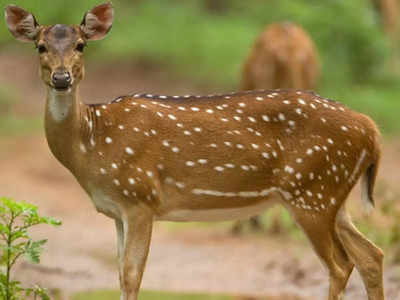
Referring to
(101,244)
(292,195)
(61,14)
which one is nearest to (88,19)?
(292,195)

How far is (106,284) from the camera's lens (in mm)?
9906

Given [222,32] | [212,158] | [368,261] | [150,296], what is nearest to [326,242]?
[368,261]

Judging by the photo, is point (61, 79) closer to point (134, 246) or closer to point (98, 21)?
point (98, 21)

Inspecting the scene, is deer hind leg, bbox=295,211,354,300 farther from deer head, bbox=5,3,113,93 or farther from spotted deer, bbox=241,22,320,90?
spotted deer, bbox=241,22,320,90

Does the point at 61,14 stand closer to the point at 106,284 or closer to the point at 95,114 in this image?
the point at 106,284

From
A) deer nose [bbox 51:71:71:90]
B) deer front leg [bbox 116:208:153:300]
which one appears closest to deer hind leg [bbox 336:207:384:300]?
deer front leg [bbox 116:208:153:300]

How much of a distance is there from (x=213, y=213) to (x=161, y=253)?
4293 millimetres

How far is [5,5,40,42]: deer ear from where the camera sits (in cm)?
707

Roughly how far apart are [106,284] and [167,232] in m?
3.14

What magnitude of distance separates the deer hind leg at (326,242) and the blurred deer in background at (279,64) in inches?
190

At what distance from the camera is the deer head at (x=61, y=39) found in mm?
6711

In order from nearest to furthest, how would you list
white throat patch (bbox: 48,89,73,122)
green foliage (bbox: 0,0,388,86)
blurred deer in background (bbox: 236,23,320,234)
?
white throat patch (bbox: 48,89,73,122)
blurred deer in background (bbox: 236,23,320,234)
green foliage (bbox: 0,0,388,86)

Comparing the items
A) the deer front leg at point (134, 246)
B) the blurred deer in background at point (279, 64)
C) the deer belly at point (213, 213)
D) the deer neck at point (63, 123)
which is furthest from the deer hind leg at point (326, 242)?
the blurred deer in background at point (279, 64)

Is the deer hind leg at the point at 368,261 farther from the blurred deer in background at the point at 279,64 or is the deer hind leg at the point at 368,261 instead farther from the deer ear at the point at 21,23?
the blurred deer in background at the point at 279,64
